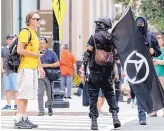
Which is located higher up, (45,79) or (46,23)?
(46,23)

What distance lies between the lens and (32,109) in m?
17.0

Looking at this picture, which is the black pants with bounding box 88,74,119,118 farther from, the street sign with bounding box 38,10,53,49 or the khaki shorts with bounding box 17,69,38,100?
the street sign with bounding box 38,10,53,49

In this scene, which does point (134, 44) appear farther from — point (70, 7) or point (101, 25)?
point (70, 7)

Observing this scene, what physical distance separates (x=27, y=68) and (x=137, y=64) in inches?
72.4

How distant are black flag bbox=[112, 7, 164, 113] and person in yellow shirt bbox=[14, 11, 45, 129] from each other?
1413 mm

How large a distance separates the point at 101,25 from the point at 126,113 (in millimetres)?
5630

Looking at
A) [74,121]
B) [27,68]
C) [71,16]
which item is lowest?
[74,121]

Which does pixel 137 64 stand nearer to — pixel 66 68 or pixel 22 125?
pixel 22 125

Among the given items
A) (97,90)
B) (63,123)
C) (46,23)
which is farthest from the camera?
(46,23)

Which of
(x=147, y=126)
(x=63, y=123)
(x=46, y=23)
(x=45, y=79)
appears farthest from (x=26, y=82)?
(x=46, y=23)

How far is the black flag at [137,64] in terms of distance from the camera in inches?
453

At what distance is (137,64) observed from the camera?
1150cm

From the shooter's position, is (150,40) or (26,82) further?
(150,40)

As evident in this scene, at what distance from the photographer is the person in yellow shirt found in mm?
12055
